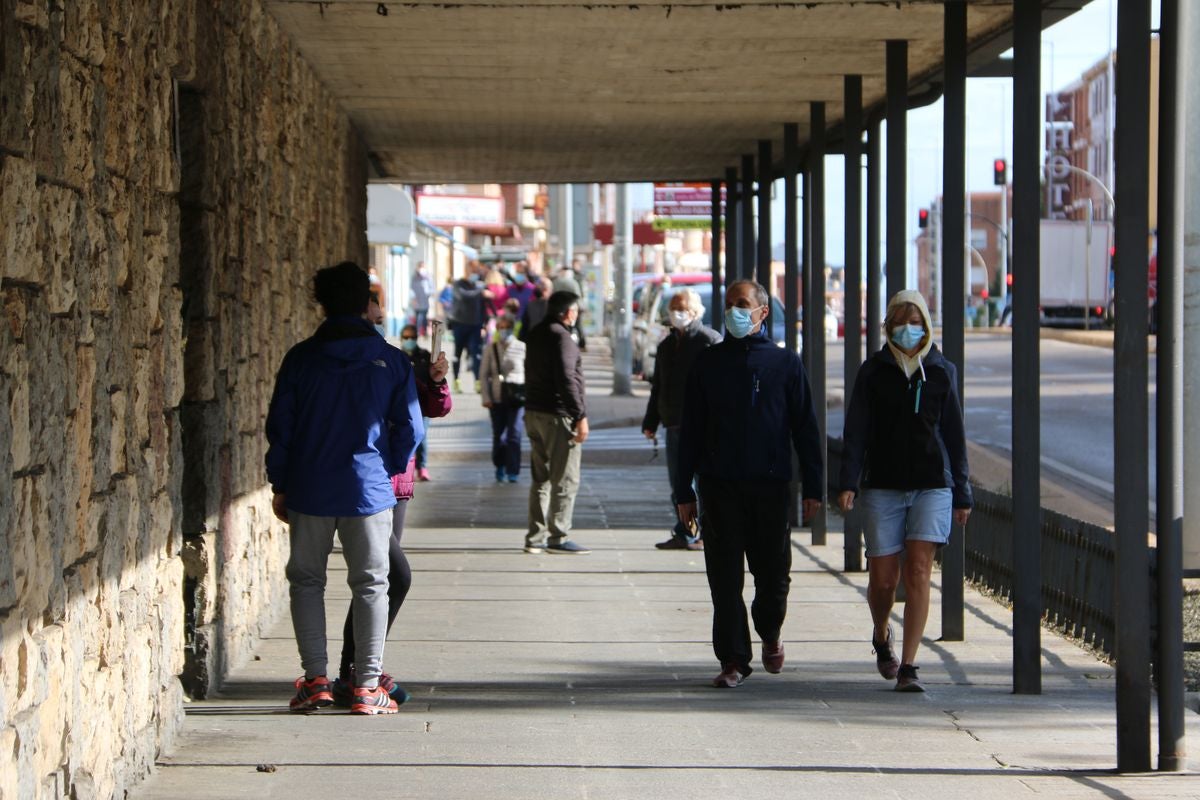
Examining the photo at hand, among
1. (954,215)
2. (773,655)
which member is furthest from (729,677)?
(954,215)

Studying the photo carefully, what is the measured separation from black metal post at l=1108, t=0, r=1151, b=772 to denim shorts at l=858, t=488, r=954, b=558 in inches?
49.3

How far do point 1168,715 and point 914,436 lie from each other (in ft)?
5.50

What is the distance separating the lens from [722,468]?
780 cm

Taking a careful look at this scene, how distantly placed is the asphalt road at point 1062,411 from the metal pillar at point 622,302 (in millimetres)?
3454

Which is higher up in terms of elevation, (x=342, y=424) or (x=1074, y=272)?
(x=1074, y=272)

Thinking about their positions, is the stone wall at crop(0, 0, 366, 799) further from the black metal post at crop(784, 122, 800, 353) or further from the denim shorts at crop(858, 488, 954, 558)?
the black metal post at crop(784, 122, 800, 353)

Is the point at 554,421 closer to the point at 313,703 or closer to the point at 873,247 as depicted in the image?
the point at 873,247

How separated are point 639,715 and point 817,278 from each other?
6476mm

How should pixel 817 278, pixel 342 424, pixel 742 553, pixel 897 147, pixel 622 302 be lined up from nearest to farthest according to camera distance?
pixel 342 424
pixel 742 553
pixel 897 147
pixel 817 278
pixel 622 302

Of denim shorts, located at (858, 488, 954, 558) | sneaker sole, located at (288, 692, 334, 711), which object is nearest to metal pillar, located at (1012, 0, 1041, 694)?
denim shorts, located at (858, 488, 954, 558)

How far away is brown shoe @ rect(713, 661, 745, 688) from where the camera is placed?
7914mm

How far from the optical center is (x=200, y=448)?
303 inches

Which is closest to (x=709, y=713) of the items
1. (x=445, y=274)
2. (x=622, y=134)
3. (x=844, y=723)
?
(x=844, y=723)

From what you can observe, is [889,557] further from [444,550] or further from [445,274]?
[445,274]
